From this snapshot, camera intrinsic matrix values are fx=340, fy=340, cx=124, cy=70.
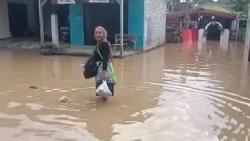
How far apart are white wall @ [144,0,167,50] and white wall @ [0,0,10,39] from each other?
28.3ft

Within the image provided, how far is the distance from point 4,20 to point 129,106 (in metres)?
15.7

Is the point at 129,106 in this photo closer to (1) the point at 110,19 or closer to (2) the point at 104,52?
(2) the point at 104,52

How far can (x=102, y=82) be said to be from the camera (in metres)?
6.75

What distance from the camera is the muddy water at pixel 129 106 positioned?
5.22 metres

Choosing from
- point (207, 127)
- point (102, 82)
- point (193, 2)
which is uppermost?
point (193, 2)

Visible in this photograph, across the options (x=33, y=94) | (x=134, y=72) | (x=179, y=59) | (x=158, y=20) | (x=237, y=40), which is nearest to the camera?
(x=33, y=94)

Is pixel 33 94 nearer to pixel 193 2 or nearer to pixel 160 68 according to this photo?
pixel 160 68

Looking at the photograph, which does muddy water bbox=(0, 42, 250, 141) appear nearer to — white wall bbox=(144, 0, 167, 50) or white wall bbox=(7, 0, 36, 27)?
white wall bbox=(144, 0, 167, 50)

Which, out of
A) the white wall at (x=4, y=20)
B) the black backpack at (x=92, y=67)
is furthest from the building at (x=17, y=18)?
the black backpack at (x=92, y=67)

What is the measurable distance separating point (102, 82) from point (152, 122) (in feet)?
4.96

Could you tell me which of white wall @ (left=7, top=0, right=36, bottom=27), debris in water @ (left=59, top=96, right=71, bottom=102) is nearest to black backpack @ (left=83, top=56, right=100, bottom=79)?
debris in water @ (left=59, top=96, right=71, bottom=102)

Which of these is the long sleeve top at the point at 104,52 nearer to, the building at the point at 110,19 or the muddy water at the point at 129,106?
the muddy water at the point at 129,106

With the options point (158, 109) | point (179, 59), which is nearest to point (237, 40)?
point (179, 59)

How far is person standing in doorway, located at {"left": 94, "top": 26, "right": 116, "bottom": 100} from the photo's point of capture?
667 cm
